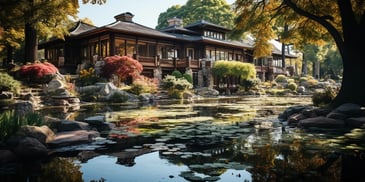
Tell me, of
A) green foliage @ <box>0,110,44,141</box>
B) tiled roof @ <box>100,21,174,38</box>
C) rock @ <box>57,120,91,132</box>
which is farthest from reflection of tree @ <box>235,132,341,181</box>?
tiled roof @ <box>100,21,174,38</box>

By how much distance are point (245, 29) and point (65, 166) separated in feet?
49.3

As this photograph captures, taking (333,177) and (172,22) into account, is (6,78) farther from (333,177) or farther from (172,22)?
(172,22)

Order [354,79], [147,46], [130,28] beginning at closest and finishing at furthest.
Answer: [354,79], [130,28], [147,46]

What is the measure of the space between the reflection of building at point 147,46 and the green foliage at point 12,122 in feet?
81.4

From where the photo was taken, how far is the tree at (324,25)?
1388 cm

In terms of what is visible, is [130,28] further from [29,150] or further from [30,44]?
[29,150]

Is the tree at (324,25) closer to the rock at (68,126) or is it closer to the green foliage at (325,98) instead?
the green foliage at (325,98)

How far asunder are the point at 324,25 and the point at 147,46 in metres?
27.1

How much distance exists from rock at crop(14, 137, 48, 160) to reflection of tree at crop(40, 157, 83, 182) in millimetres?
536

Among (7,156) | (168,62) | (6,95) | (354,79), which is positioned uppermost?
(168,62)

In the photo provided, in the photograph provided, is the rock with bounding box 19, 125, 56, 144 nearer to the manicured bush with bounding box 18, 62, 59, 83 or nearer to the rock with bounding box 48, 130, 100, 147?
the rock with bounding box 48, 130, 100, 147

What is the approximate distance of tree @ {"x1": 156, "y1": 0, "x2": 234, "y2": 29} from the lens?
6359cm

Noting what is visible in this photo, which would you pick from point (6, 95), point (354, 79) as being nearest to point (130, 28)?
point (6, 95)

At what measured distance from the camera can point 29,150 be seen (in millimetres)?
6914
